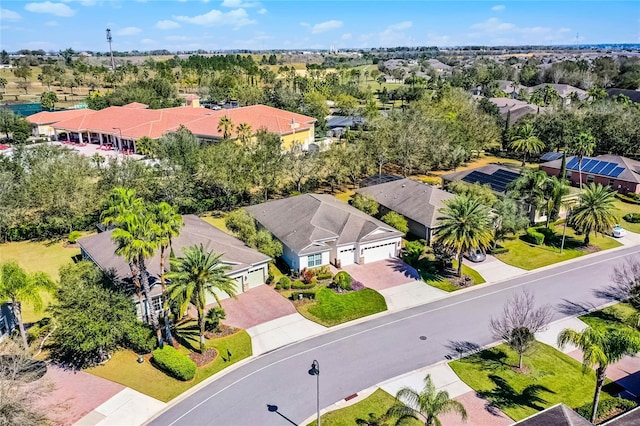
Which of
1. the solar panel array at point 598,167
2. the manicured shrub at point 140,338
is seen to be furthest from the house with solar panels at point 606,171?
the manicured shrub at point 140,338

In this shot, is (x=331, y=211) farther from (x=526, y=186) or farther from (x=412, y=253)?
(x=526, y=186)

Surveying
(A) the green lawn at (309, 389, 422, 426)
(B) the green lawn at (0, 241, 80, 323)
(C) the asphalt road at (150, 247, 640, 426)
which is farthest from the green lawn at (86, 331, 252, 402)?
(B) the green lawn at (0, 241, 80, 323)

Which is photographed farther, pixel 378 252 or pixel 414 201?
pixel 414 201

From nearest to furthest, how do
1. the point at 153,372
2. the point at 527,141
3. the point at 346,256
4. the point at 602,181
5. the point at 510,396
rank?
the point at 510,396
the point at 153,372
the point at 346,256
the point at 602,181
the point at 527,141

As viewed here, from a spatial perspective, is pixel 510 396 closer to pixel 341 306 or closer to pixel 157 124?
pixel 341 306

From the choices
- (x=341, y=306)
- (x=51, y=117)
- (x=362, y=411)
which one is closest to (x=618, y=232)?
(x=341, y=306)

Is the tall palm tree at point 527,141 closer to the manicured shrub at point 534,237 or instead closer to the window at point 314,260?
the manicured shrub at point 534,237

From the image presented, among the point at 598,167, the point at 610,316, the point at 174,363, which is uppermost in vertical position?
the point at 598,167
